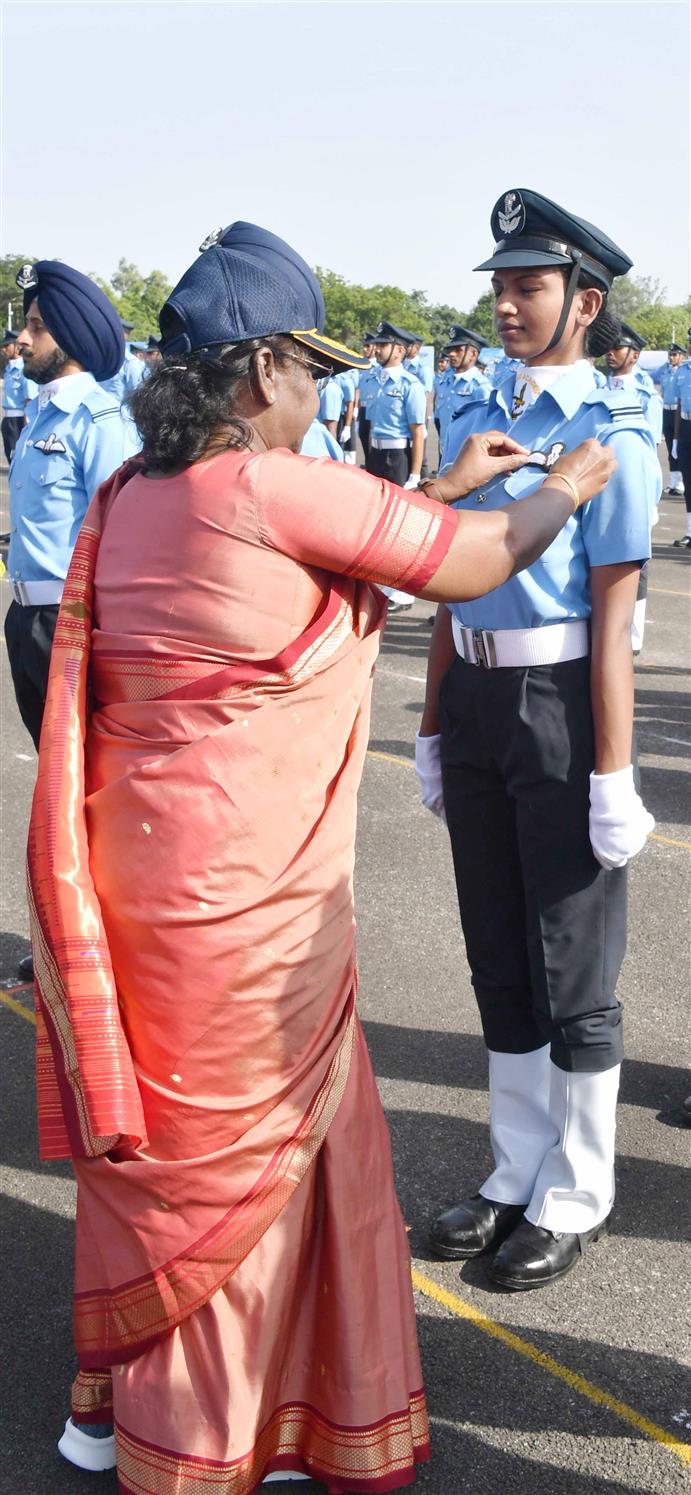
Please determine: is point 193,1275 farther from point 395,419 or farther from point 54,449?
point 395,419

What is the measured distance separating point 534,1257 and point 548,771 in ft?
3.54

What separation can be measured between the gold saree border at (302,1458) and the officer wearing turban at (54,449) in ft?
8.78

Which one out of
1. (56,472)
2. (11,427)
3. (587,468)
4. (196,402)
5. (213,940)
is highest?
(196,402)

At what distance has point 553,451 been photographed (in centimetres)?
297

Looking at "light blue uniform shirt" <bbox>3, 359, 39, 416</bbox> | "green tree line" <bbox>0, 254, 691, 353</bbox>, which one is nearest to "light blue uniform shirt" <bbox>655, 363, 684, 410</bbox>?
"light blue uniform shirt" <bbox>3, 359, 39, 416</bbox>

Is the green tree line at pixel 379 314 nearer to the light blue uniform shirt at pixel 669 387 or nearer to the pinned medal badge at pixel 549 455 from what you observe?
the light blue uniform shirt at pixel 669 387

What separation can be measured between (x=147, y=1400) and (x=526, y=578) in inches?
66.6

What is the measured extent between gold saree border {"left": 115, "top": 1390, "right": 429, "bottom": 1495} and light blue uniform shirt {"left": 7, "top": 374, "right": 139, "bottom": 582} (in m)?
2.93

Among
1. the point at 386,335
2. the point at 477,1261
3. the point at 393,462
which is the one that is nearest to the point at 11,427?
the point at 386,335

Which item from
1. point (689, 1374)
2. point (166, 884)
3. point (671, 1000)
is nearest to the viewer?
point (166, 884)

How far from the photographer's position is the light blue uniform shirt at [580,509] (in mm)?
2883

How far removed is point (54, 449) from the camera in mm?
4832

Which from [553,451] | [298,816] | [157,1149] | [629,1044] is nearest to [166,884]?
[298,816]

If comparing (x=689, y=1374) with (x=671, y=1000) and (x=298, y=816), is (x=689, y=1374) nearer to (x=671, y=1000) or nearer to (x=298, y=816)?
(x=298, y=816)
